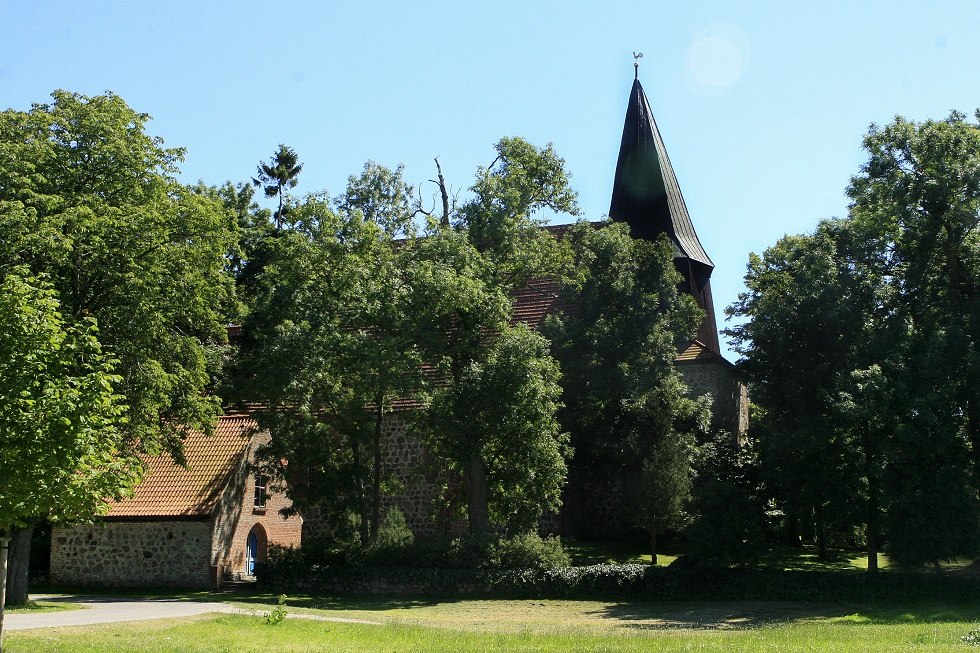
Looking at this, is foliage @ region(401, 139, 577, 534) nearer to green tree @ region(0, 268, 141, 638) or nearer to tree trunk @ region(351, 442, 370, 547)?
tree trunk @ region(351, 442, 370, 547)

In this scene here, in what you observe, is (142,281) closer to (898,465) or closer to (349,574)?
(349,574)

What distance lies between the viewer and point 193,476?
2708cm

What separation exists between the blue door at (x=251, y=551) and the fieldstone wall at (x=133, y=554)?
273 cm

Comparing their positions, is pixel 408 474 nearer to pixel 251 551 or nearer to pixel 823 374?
pixel 251 551

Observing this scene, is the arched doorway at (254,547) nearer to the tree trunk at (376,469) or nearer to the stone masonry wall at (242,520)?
the stone masonry wall at (242,520)

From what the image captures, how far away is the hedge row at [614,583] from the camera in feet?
76.7

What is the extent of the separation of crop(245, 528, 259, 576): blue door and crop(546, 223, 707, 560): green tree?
33.3ft

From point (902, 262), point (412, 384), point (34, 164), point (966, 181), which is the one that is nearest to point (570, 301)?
point (412, 384)

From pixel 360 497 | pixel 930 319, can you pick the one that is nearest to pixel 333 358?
pixel 360 497

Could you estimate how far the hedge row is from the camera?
23391 millimetres

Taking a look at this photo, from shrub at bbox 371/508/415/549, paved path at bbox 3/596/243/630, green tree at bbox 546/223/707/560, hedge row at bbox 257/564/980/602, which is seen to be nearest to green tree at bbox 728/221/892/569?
hedge row at bbox 257/564/980/602

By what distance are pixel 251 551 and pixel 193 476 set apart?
340 cm

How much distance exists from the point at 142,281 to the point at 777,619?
1557 cm

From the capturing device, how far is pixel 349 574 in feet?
82.3
